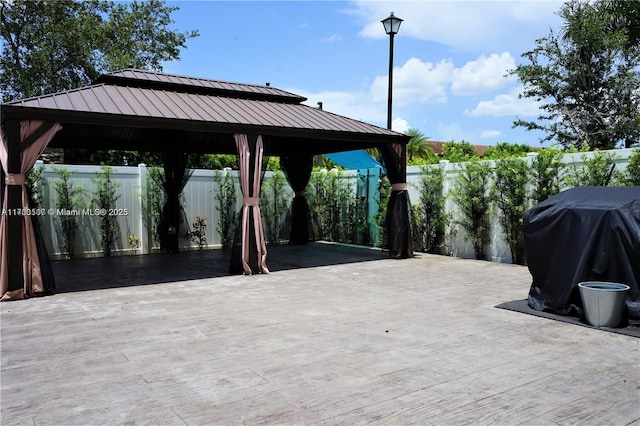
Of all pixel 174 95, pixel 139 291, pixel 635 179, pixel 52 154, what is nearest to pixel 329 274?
pixel 139 291

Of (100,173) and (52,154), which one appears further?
(52,154)

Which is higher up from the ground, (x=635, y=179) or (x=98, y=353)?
(x=635, y=179)

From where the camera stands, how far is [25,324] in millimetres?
5203

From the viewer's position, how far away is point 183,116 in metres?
7.71

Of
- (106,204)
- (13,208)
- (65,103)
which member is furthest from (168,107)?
(106,204)

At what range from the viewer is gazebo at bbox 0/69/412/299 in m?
6.39

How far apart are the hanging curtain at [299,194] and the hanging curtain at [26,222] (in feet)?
22.4

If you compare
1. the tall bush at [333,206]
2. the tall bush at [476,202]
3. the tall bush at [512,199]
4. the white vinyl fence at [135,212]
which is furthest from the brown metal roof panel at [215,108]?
the tall bush at [512,199]

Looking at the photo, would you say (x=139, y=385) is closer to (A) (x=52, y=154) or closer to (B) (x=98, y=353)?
(B) (x=98, y=353)

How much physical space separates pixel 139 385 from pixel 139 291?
3749mm

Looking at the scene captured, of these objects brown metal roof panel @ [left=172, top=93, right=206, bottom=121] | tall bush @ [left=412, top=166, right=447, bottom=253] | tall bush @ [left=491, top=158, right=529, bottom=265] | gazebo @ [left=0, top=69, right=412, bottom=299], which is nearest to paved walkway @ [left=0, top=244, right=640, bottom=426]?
gazebo @ [left=0, top=69, right=412, bottom=299]

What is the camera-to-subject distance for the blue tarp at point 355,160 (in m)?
11.6

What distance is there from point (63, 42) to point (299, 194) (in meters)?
9.97

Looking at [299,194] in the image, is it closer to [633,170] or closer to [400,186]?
[400,186]
